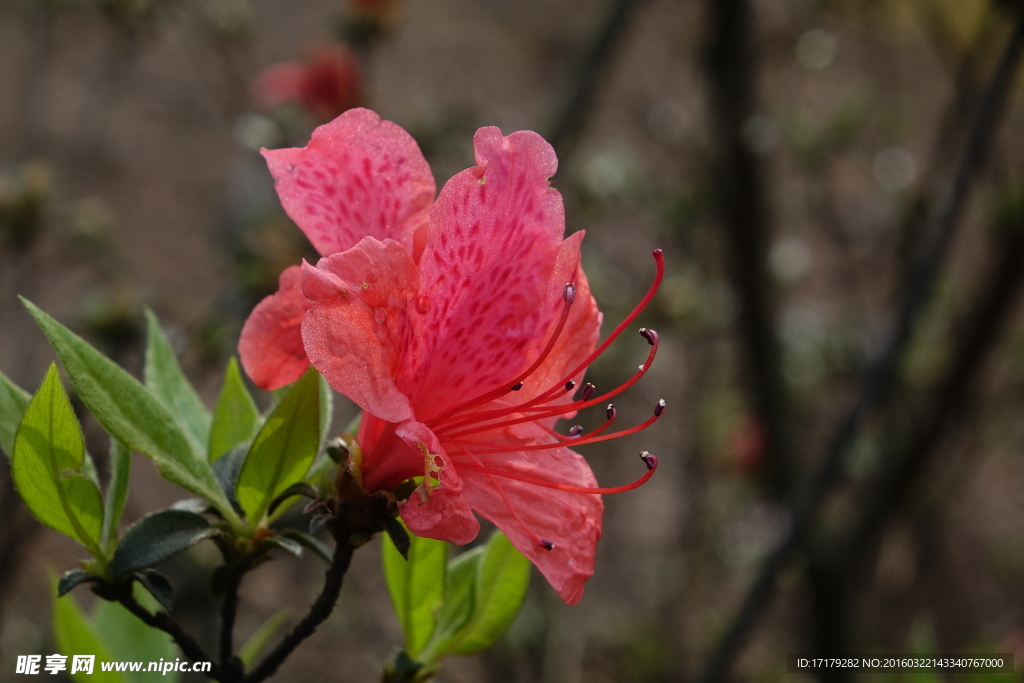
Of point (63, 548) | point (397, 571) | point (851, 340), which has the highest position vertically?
point (397, 571)

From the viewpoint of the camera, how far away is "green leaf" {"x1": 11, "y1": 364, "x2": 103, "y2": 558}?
2.42ft

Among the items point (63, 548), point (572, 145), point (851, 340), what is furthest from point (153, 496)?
point (851, 340)

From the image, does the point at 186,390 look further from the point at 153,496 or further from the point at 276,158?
the point at 153,496

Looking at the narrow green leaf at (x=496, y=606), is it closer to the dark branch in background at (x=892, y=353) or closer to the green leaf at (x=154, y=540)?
the green leaf at (x=154, y=540)

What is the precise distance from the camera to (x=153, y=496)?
410 cm

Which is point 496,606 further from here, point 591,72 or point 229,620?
point 591,72

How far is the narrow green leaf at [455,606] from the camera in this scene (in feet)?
3.18

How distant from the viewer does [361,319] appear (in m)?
0.75

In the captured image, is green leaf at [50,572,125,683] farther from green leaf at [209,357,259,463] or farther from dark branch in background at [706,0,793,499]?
dark branch in background at [706,0,793,499]

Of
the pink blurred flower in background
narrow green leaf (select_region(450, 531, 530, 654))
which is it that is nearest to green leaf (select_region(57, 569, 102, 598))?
narrow green leaf (select_region(450, 531, 530, 654))

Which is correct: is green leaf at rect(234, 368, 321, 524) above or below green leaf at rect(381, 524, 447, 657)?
above

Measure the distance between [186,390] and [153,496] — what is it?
11.3 ft

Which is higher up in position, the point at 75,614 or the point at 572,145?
the point at 572,145

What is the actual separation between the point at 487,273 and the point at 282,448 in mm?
244
